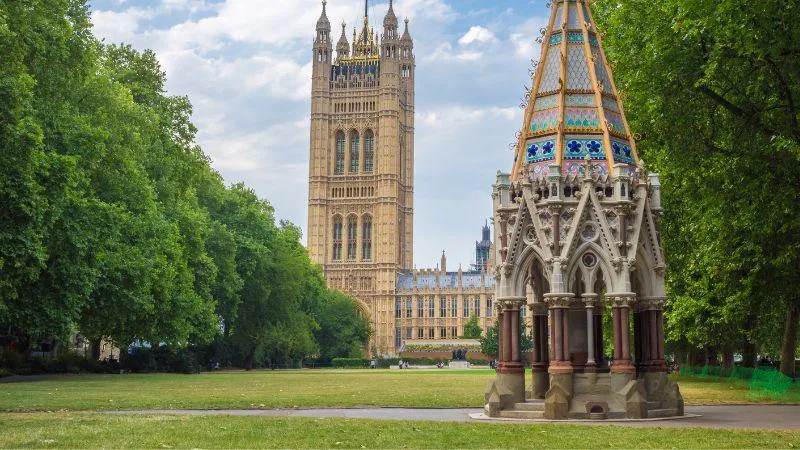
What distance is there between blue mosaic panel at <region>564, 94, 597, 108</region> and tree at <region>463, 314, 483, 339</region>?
5263 inches

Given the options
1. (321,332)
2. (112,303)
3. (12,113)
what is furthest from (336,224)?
(12,113)

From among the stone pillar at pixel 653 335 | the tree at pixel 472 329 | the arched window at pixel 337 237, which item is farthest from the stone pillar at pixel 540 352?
the arched window at pixel 337 237

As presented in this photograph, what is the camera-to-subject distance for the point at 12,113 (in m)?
23.9

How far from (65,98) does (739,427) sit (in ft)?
98.9

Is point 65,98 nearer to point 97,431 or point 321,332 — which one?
point 97,431

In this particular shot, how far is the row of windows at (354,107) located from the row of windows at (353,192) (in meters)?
13.3

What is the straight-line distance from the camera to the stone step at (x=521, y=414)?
18234 mm

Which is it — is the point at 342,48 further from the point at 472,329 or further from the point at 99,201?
the point at 99,201

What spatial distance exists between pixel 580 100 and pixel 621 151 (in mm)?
1380

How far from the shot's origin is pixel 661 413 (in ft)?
60.5

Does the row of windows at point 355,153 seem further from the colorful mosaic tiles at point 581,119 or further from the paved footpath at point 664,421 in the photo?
the colorful mosaic tiles at point 581,119

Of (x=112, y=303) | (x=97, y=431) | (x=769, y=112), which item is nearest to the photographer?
(x=97, y=431)

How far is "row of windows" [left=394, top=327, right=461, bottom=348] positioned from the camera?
6452 inches

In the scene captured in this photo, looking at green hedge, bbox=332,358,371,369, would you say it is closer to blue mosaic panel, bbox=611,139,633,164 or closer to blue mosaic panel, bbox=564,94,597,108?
blue mosaic panel, bbox=611,139,633,164
